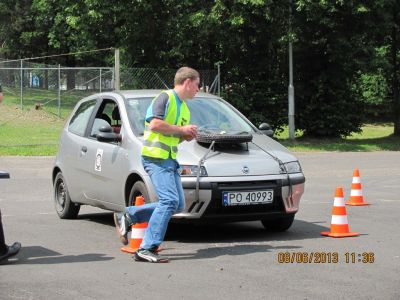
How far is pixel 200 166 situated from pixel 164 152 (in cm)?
98

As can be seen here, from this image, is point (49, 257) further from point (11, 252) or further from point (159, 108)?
point (159, 108)

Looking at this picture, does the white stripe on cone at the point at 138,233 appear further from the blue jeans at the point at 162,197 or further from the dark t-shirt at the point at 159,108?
the dark t-shirt at the point at 159,108

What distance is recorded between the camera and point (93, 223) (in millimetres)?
9758

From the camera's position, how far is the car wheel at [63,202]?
9.96m

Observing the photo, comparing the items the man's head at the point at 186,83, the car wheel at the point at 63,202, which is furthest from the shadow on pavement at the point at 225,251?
the car wheel at the point at 63,202

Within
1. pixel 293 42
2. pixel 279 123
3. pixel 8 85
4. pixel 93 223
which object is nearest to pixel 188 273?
pixel 93 223

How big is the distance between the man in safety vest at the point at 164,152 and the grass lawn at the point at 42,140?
1439cm

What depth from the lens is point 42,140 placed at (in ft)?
79.7

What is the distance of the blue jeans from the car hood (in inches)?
34.7

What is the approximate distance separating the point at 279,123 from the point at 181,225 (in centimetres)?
1868

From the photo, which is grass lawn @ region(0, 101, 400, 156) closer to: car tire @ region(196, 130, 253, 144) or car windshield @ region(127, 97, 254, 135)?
car windshield @ region(127, 97, 254, 135)

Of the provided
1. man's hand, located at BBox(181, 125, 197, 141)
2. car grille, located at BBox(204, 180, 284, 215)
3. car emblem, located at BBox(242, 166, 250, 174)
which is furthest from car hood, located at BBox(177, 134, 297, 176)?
man's hand, located at BBox(181, 125, 197, 141)

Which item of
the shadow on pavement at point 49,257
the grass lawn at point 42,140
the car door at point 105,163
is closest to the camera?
the shadow on pavement at point 49,257

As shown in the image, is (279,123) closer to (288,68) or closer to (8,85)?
(288,68)
